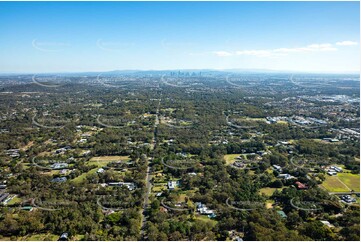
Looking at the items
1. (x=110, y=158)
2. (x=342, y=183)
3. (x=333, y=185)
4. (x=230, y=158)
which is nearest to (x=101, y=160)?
(x=110, y=158)

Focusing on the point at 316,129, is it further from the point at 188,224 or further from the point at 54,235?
the point at 54,235

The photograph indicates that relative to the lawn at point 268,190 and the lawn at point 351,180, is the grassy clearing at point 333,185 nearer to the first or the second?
the lawn at point 351,180

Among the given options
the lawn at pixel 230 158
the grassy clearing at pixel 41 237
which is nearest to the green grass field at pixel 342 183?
the lawn at pixel 230 158

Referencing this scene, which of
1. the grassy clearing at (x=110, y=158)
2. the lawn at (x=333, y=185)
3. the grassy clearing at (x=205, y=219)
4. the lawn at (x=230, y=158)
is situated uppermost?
the grassy clearing at (x=110, y=158)

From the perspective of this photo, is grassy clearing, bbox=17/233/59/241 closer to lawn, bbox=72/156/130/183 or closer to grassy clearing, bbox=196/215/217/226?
grassy clearing, bbox=196/215/217/226

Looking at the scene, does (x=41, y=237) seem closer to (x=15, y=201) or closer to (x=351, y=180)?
(x=15, y=201)

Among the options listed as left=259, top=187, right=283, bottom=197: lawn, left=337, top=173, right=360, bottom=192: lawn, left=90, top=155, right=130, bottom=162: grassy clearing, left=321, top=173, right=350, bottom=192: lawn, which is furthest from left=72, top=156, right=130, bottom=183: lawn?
left=337, top=173, right=360, bottom=192: lawn

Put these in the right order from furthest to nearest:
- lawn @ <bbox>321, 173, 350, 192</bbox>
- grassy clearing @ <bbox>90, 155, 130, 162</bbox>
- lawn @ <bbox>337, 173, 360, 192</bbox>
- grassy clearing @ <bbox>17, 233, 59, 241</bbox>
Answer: grassy clearing @ <bbox>90, 155, 130, 162</bbox>, lawn @ <bbox>337, 173, 360, 192</bbox>, lawn @ <bbox>321, 173, 350, 192</bbox>, grassy clearing @ <bbox>17, 233, 59, 241</bbox>

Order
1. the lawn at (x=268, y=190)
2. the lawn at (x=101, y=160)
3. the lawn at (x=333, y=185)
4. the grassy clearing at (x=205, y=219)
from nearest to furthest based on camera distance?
the grassy clearing at (x=205, y=219) < the lawn at (x=268, y=190) < the lawn at (x=333, y=185) < the lawn at (x=101, y=160)
